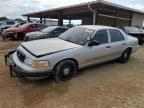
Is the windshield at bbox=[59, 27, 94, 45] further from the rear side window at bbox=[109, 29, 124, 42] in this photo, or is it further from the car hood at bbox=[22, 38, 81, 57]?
the rear side window at bbox=[109, 29, 124, 42]

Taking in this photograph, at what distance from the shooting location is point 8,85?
423cm

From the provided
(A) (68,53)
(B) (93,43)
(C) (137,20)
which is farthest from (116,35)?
(C) (137,20)

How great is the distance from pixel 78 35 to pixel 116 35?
162 cm

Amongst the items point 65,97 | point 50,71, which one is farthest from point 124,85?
point 50,71

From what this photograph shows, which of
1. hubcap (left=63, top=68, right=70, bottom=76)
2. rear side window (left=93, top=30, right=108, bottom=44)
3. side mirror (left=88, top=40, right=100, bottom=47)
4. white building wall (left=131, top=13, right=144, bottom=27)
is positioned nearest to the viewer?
hubcap (left=63, top=68, right=70, bottom=76)

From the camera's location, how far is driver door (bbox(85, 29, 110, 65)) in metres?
4.85

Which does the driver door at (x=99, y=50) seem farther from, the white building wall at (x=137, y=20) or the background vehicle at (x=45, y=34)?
the white building wall at (x=137, y=20)

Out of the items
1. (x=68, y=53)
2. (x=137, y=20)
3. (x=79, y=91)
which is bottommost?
(x=79, y=91)

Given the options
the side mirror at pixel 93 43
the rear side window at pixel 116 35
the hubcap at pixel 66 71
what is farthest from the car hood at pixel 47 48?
the rear side window at pixel 116 35

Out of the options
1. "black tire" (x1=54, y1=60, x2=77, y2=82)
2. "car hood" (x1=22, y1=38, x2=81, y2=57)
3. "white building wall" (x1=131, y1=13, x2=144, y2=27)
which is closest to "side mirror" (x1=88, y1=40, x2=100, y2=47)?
"car hood" (x1=22, y1=38, x2=81, y2=57)

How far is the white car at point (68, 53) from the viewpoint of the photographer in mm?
3943

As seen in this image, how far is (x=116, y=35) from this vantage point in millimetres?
6023

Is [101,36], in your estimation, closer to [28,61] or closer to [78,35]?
[78,35]

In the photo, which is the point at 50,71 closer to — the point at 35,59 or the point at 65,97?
the point at 35,59
